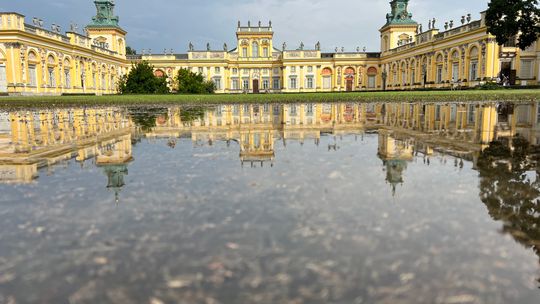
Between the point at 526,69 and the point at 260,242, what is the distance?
1889 inches

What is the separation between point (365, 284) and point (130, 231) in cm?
153

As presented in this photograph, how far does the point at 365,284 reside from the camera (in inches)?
74.8

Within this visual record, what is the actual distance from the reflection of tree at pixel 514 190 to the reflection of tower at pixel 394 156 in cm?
76

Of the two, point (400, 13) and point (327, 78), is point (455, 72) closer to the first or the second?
point (400, 13)

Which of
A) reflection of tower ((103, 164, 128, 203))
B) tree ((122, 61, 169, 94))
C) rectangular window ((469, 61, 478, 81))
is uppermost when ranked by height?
rectangular window ((469, 61, 478, 81))

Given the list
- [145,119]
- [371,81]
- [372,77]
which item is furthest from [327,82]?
[145,119]

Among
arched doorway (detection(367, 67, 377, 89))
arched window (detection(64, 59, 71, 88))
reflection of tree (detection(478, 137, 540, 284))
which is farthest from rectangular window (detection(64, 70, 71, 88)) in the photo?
reflection of tree (detection(478, 137, 540, 284))

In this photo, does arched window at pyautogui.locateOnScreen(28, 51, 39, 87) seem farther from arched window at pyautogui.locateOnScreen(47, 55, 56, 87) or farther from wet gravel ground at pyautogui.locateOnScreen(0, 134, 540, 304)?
wet gravel ground at pyautogui.locateOnScreen(0, 134, 540, 304)

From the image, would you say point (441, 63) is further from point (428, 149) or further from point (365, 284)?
point (365, 284)

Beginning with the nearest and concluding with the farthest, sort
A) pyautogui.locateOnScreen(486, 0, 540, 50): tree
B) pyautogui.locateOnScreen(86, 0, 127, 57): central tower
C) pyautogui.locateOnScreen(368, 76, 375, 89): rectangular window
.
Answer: pyautogui.locateOnScreen(486, 0, 540, 50): tree → pyautogui.locateOnScreen(86, 0, 127, 57): central tower → pyautogui.locateOnScreen(368, 76, 375, 89): rectangular window

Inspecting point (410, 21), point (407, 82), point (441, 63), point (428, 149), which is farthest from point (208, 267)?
point (410, 21)

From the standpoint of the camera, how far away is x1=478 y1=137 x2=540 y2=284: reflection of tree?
258cm

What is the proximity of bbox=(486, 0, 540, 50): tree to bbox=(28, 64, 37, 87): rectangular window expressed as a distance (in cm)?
4284

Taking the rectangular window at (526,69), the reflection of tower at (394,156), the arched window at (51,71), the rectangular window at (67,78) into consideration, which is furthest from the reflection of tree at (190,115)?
the rectangular window at (526,69)
